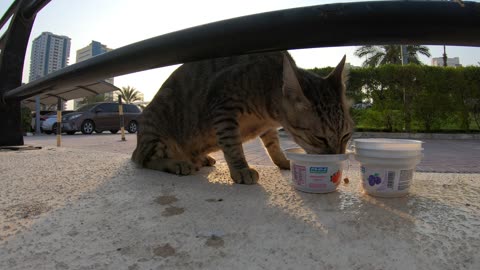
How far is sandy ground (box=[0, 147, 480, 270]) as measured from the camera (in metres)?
0.92

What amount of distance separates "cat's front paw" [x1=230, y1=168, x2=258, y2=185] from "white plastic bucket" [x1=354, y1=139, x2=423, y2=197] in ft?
2.21

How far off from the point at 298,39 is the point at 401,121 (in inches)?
486

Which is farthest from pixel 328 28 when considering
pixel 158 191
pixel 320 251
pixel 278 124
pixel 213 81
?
pixel 213 81

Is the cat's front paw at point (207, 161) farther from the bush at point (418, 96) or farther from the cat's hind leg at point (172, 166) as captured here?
the bush at point (418, 96)

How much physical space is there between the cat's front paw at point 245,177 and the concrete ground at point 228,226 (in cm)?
7

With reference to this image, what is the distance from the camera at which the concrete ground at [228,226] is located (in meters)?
0.92

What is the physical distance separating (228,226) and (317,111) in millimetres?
1039

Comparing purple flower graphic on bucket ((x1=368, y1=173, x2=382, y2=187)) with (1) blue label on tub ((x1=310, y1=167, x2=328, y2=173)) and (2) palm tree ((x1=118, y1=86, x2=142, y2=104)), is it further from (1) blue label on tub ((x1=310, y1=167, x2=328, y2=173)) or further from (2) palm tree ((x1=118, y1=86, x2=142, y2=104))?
(2) palm tree ((x1=118, y1=86, x2=142, y2=104))

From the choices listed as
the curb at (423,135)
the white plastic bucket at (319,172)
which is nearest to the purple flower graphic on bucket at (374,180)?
the white plastic bucket at (319,172)

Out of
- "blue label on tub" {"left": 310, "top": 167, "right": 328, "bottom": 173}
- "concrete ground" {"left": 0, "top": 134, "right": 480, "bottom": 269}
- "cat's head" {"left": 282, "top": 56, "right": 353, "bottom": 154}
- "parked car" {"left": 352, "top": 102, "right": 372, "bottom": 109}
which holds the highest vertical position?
"parked car" {"left": 352, "top": 102, "right": 372, "bottom": 109}

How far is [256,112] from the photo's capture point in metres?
2.41

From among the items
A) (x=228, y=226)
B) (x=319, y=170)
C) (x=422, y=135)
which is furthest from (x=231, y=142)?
(x=422, y=135)

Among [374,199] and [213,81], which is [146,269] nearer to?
[374,199]

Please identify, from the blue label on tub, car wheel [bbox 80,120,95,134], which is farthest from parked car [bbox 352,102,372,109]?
car wheel [bbox 80,120,95,134]
